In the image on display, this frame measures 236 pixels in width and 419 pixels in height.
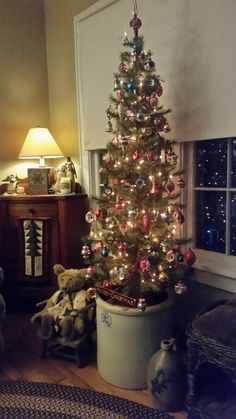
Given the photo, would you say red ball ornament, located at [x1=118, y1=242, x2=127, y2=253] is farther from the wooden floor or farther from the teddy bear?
the wooden floor

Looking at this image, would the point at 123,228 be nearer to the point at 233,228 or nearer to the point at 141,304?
the point at 141,304

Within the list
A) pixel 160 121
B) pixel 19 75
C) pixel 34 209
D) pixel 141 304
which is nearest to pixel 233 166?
pixel 160 121

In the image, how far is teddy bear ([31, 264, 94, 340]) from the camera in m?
2.24

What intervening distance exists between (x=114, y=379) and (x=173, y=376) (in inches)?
16.8

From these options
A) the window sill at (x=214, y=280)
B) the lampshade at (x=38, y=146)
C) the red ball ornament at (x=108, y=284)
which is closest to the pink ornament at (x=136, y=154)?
the red ball ornament at (x=108, y=284)

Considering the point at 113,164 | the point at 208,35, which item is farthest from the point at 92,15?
the point at 113,164

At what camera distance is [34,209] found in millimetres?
2930

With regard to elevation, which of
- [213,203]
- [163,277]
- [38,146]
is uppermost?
[38,146]

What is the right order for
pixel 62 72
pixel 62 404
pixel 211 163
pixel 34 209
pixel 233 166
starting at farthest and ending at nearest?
pixel 62 72, pixel 34 209, pixel 211 163, pixel 233 166, pixel 62 404

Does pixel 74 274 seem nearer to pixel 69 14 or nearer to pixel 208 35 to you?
pixel 208 35

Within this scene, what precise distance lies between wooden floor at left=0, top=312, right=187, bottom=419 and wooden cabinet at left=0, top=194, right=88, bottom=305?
51 cm

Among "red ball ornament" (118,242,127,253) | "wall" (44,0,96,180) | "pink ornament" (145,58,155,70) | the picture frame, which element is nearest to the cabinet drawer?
the picture frame

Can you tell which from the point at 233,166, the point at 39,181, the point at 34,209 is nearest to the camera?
the point at 233,166

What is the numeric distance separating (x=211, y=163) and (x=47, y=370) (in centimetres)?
174
